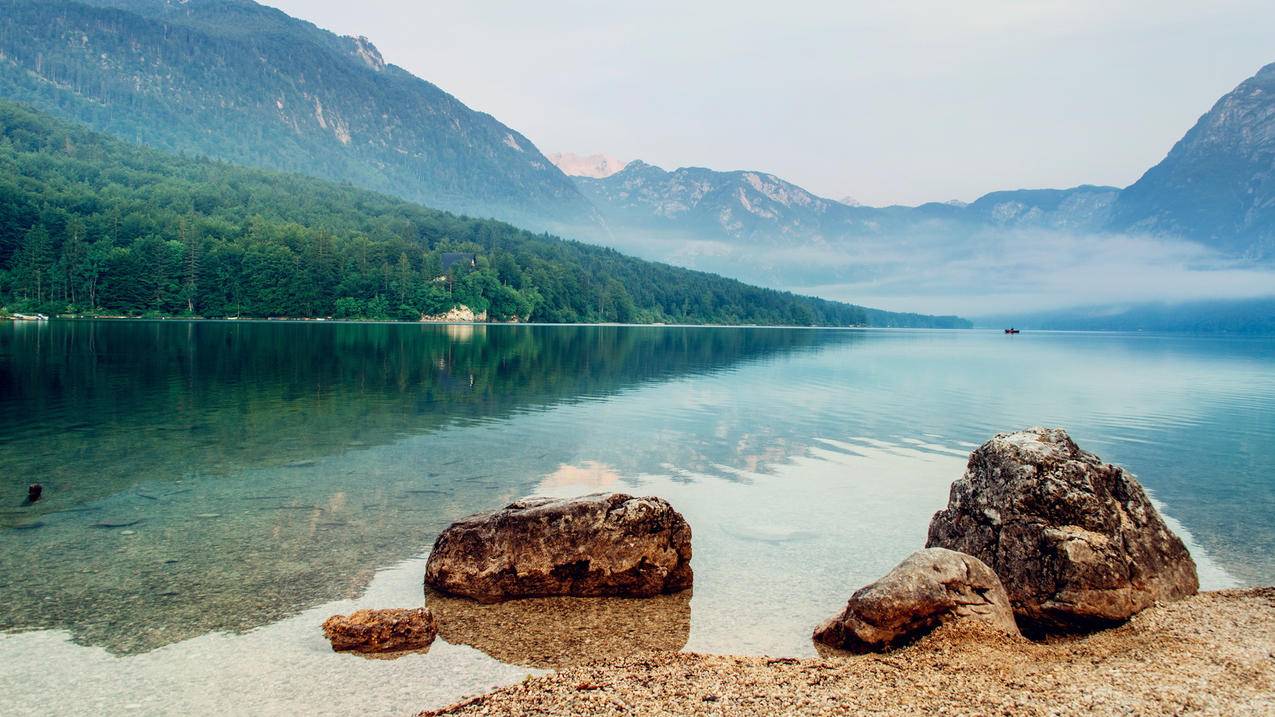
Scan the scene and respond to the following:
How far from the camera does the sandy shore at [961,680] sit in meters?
7.17

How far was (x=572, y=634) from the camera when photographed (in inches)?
394

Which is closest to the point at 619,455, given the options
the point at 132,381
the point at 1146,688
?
the point at 1146,688

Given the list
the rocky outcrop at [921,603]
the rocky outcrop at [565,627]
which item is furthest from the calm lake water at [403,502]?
the rocky outcrop at [921,603]

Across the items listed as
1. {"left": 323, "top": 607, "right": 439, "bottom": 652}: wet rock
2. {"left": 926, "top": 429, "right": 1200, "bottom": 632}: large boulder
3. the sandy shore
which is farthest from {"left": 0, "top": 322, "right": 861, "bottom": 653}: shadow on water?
{"left": 926, "top": 429, "right": 1200, "bottom": 632}: large boulder

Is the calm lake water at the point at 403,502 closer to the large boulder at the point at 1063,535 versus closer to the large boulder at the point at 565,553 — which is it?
the large boulder at the point at 565,553

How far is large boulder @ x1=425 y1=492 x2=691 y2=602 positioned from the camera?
11305 millimetres

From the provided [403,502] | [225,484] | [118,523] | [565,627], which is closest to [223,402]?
[225,484]

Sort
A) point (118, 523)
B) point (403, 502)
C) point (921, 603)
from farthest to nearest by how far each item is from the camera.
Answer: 1. point (403, 502)
2. point (118, 523)
3. point (921, 603)

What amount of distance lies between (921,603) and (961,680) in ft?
4.52

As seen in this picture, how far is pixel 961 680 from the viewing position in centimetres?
782

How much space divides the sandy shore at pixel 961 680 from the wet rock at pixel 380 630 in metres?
2.19

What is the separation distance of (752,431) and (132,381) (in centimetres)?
3272

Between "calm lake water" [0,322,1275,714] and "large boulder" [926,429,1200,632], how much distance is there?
7.89ft

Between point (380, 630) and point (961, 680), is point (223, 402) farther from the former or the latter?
point (961, 680)
